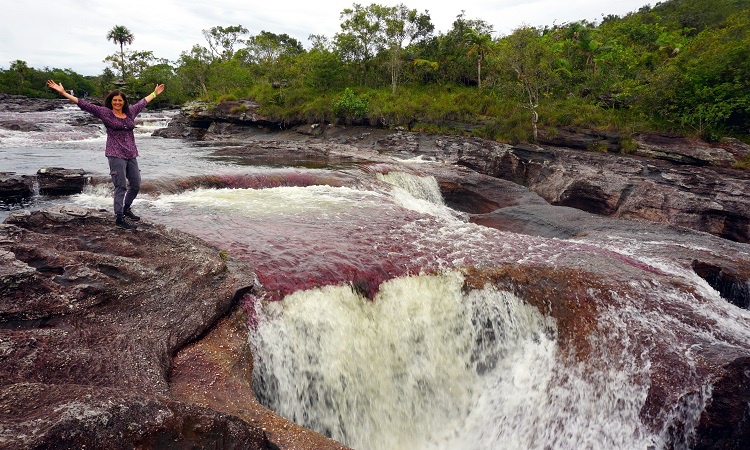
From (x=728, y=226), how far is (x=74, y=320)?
18382mm

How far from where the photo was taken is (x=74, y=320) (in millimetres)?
4434

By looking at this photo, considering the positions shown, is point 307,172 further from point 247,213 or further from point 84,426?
point 84,426

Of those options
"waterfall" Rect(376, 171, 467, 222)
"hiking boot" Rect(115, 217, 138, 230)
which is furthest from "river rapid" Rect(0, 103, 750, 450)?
"waterfall" Rect(376, 171, 467, 222)

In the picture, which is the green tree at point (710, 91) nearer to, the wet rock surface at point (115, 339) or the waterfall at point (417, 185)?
the waterfall at point (417, 185)

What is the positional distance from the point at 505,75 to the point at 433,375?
76.5 ft

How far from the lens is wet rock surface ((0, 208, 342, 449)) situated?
114 inches

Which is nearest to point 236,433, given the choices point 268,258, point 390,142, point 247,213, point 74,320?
point 74,320

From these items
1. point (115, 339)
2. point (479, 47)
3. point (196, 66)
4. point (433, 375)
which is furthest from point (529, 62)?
point (196, 66)

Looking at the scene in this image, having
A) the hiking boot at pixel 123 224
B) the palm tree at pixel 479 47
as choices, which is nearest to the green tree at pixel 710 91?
the palm tree at pixel 479 47

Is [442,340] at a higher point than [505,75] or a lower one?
lower

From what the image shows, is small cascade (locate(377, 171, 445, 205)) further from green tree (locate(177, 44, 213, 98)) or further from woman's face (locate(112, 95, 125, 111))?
green tree (locate(177, 44, 213, 98))

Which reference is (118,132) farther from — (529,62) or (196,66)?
(196,66)

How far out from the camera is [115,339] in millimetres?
4332

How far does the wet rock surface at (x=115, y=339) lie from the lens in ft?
9.47
